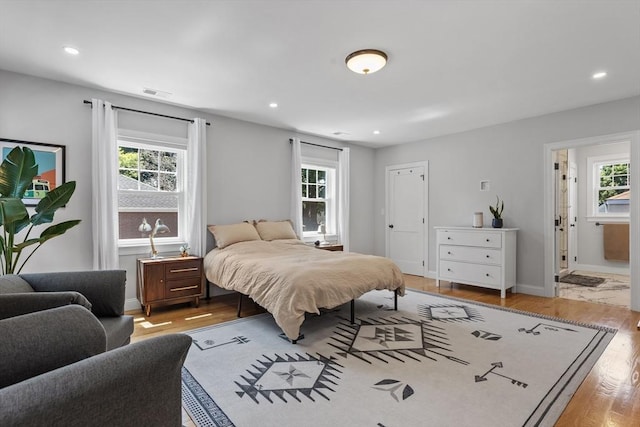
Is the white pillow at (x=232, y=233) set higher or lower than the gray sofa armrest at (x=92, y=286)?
higher

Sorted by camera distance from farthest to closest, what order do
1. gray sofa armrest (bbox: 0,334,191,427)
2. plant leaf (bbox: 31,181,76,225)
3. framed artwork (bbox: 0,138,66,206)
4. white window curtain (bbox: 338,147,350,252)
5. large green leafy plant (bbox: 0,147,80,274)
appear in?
1. white window curtain (bbox: 338,147,350,252)
2. framed artwork (bbox: 0,138,66,206)
3. plant leaf (bbox: 31,181,76,225)
4. large green leafy plant (bbox: 0,147,80,274)
5. gray sofa armrest (bbox: 0,334,191,427)

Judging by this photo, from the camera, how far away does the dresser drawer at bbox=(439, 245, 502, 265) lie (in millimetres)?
4539

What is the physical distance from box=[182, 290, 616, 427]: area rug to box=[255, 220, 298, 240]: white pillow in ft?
4.56

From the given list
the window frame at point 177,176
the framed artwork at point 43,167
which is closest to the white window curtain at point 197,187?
the window frame at point 177,176

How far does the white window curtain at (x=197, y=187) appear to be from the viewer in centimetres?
420

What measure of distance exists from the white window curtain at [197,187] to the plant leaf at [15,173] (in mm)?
1724

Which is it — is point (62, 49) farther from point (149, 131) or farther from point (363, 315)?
point (363, 315)

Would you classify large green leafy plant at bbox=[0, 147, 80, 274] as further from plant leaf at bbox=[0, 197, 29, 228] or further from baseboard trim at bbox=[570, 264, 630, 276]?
baseboard trim at bbox=[570, 264, 630, 276]

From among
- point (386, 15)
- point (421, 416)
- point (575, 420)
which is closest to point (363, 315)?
point (421, 416)

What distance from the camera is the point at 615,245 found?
5.98 meters

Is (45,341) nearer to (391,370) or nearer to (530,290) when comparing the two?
(391,370)

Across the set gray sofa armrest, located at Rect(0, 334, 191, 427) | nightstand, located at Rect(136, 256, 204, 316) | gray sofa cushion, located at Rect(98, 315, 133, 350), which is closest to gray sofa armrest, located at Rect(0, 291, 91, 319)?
gray sofa cushion, located at Rect(98, 315, 133, 350)

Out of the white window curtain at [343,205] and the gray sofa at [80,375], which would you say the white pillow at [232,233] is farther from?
the gray sofa at [80,375]

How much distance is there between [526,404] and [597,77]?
3237 mm
